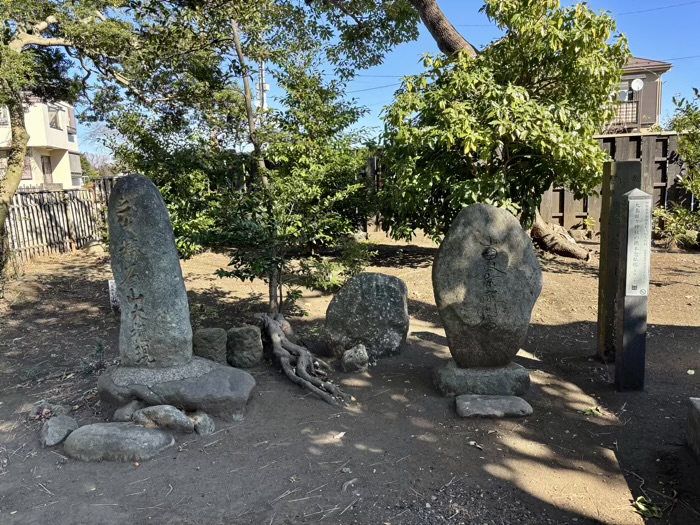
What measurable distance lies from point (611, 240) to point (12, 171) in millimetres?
10421

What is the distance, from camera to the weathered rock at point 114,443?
378 centimetres

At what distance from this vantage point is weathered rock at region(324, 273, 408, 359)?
5742 mm

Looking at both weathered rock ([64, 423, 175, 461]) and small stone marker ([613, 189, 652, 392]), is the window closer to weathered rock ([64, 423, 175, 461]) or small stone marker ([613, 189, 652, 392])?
weathered rock ([64, 423, 175, 461])

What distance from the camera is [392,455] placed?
12.6 ft

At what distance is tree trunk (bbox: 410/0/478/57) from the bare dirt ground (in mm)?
5582

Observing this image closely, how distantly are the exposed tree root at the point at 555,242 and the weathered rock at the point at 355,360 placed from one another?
6396mm

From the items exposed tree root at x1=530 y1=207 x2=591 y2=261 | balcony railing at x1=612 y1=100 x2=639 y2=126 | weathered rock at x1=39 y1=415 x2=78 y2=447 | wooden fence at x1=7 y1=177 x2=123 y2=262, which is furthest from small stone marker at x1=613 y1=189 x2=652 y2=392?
balcony railing at x1=612 y1=100 x2=639 y2=126

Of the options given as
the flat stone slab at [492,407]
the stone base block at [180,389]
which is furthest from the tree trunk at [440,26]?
the stone base block at [180,389]

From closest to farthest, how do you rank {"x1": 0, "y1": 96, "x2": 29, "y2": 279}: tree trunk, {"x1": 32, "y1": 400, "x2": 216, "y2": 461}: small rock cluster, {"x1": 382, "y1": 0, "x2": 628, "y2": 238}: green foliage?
{"x1": 32, "y1": 400, "x2": 216, "y2": 461}: small rock cluster → {"x1": 382, "y1": 0, "x2": 628, "y2": 238}: green foliage → {"x1": 0, "y1": 96, "x2": 29, "y2": 279}: tree trunk

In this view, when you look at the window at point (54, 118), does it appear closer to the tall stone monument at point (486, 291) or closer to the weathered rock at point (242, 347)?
the weathered rock at point (242, 347)

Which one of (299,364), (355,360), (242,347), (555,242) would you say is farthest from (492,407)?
(555,242)

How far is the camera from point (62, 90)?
385 inches

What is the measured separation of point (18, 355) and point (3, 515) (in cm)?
363

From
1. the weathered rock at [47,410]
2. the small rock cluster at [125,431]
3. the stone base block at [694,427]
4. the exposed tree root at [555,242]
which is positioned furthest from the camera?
the exposed tree root at [555,242]
